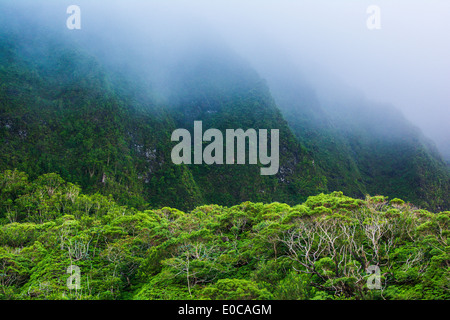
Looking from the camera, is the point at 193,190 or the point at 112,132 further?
the point at 112,132

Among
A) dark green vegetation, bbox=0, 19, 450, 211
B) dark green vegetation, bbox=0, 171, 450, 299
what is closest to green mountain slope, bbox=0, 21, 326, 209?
dark green vegetation, bbox=0, 19, 450, 211

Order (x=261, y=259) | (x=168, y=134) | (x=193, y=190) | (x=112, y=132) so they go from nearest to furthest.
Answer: (x=261, y=259), (x=193, y=190), (x=112, y=132), (x=168, y=134)

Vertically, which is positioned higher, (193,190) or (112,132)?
(112,132)

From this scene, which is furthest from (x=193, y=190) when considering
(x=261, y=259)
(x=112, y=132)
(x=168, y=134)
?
Result: (x=261, y=259)

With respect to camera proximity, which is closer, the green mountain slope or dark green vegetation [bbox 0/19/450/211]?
the green mountain slope

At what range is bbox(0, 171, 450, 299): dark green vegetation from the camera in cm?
1298

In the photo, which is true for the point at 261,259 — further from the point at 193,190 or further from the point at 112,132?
the point at 112,132

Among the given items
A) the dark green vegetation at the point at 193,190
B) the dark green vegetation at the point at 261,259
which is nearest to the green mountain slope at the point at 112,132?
the dark green vegetation at the point at 193,190

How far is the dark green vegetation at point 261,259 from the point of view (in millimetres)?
12984

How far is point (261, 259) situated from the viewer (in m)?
17.2

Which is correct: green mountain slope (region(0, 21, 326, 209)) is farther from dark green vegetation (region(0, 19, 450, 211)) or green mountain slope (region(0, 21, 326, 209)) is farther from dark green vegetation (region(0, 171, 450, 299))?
dark green vegetation (region(0, 171, 450, 299))

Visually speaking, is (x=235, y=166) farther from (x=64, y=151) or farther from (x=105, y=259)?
(x=105, y=259)

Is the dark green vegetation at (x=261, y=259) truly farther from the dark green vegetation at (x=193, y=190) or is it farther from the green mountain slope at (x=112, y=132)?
the green mountain slope at (x=112, y=132)
